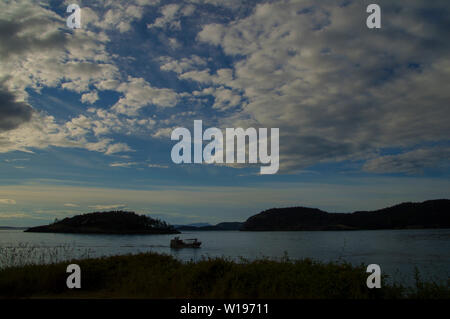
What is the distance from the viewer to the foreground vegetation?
442 inches

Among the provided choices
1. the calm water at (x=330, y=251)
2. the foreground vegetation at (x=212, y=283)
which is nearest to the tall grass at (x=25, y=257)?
the calm water at (x=330, y=251)

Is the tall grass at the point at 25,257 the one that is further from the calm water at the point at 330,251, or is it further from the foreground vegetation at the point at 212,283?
the foreground vegetation at the point at 212,283

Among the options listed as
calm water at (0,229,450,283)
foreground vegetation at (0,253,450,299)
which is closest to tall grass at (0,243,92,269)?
calm water at (0,229,450,283)

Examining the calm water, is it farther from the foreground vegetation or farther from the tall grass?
the foreground vegetation

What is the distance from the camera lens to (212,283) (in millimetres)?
12633

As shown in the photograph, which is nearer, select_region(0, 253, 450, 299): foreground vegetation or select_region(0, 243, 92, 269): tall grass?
select_region(0, 253, 450, 299): foreground vegetation

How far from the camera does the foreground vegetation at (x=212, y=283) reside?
11.2 meters

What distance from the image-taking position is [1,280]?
13.2 metres

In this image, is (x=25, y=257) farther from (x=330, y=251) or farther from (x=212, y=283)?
(x=330, y=251)

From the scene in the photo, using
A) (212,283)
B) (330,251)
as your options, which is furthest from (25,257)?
(330,251)

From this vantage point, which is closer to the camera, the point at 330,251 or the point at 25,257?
the point at 25,257
